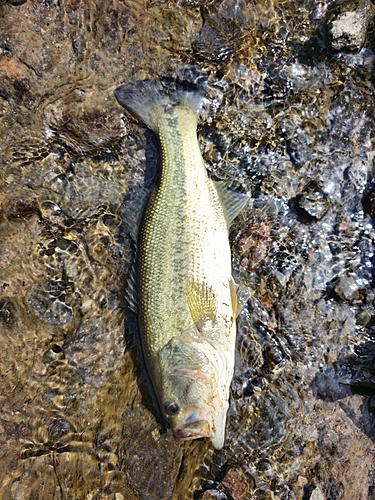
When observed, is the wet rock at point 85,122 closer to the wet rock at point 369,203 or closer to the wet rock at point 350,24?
the wet rock at point 350,24

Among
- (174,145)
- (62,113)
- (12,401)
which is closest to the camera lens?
(12,401)

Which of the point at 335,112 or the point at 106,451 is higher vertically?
the point at 335,112

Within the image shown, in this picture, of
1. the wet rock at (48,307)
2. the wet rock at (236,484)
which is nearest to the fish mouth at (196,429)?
the wet rock at (236,484)

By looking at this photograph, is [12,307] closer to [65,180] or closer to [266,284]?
[65,180]

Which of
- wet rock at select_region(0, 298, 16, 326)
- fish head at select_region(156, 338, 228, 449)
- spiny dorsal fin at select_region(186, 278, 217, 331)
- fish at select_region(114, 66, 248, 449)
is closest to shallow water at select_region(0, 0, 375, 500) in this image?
wet rock at select_region(0, 298, 16, 326)

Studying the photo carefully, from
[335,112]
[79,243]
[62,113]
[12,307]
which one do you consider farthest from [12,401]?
[335,112]

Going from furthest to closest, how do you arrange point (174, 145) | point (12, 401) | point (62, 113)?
point (62, 113) → point (174, 145) → point (12, 401)
